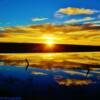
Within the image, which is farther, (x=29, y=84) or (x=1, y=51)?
(x=29, y=84)

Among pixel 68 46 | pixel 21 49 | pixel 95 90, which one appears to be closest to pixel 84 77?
pixel 95 90

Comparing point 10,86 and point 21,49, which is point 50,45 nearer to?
point 21,49

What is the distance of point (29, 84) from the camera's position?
25.2 metres

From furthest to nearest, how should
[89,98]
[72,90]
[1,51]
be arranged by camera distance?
[72,90] → [89,98] → [1,51]

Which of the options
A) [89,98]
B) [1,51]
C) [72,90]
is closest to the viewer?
[1,51]

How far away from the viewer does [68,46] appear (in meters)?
23.2

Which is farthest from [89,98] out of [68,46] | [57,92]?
[68,46]

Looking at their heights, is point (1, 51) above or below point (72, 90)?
above

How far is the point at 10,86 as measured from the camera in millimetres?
26016

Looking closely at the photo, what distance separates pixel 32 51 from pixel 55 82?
352 cm

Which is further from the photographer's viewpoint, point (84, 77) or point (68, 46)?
point (84, 77)

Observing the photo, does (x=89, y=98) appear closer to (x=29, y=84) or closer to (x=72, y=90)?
(x=72, y=90)

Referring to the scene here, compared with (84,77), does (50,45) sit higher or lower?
higher

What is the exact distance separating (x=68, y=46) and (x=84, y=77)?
3.04m
